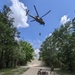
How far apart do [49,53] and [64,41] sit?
86.2 feet

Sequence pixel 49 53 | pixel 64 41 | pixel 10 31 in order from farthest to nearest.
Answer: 1. pixel 49 53
2. pixel 64 41
3. pixel 10 31

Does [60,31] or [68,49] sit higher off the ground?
[60,31]

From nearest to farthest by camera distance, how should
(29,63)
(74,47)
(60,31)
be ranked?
1. (74,47)
2. (60,31)
3. (29,63)

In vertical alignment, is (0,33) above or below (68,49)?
above

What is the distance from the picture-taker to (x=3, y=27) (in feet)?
134

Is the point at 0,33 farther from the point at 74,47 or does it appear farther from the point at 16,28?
the point at 74,47

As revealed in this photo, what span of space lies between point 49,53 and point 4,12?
3333 centimetres

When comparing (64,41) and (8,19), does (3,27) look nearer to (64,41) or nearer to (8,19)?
(8,19)

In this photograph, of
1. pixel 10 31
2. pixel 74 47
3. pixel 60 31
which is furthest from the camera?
pixel 60 31

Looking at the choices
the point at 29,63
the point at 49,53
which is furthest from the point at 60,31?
the point at 29,63

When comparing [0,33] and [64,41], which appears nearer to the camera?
[0,33]

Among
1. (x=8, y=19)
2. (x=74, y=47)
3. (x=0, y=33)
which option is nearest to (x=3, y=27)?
(x=0, y=33)

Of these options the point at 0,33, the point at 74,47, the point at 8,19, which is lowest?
the point at 74,47

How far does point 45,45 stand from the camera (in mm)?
78125
